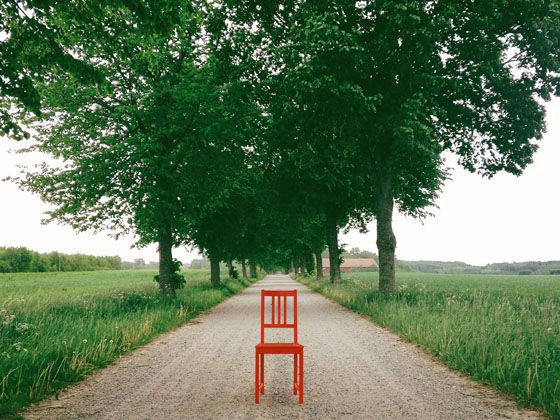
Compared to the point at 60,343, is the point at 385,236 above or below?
above

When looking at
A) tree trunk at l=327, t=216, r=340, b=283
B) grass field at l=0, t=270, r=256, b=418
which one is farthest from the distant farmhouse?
grass field at l=0, t=270, r=256, b=418

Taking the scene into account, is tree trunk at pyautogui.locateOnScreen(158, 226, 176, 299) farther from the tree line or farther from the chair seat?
the tree line

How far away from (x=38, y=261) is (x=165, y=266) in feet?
205

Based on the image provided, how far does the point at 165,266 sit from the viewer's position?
18328mm

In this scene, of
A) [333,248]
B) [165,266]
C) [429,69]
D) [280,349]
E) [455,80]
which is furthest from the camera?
[333,248]

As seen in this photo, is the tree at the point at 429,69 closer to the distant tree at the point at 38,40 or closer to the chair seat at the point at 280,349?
the distant tree at the point at 38,40

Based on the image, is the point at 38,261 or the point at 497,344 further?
the point at 38,261

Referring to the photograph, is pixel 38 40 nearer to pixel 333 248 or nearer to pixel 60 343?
pixel 60 343

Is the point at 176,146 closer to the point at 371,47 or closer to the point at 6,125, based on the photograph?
the point at 371,47

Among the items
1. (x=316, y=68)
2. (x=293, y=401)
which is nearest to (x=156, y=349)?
(x=293, y=401)

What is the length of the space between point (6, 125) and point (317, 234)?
3495cm

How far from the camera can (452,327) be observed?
352 inches

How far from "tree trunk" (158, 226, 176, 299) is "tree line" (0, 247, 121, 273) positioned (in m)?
59.4

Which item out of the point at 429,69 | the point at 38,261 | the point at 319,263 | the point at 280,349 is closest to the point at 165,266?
the point at 429,69
